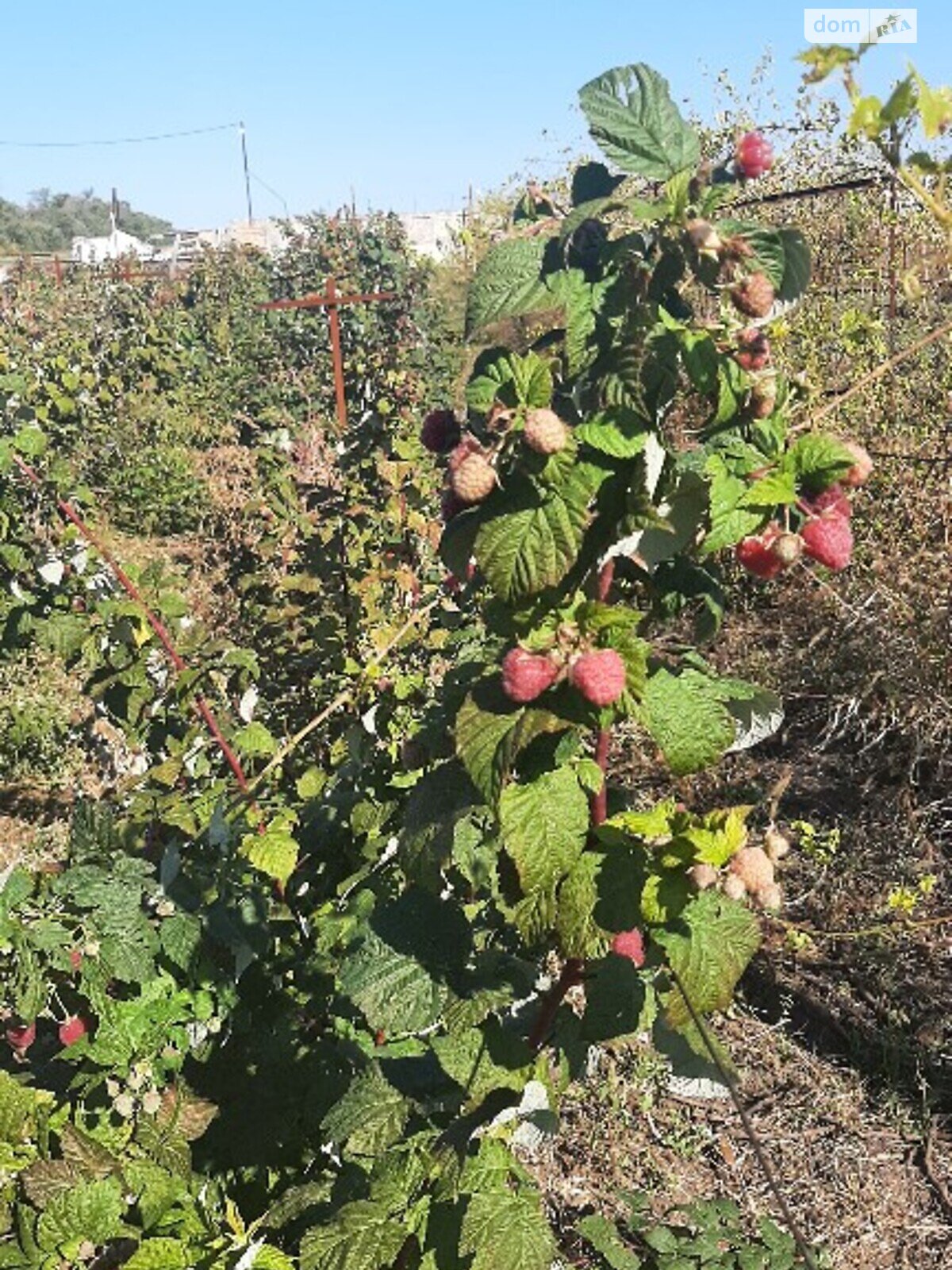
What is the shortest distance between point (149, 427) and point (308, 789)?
7.76m

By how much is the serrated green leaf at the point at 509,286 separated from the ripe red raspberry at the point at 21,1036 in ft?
4.30

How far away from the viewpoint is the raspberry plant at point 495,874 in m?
1.17

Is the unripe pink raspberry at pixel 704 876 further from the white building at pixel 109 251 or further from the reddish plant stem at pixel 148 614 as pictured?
the white building at pixel 109 251

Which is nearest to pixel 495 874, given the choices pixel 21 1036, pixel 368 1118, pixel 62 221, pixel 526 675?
pixel 368 1118

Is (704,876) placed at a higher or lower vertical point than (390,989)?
higher

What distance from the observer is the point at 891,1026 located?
2861 millimetres

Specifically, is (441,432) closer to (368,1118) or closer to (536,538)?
(536,538)

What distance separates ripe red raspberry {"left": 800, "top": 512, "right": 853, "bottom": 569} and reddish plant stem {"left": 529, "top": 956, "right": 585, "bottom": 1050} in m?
0.54

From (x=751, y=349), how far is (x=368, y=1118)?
1.00m

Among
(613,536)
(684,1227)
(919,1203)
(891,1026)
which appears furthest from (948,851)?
(613,536)

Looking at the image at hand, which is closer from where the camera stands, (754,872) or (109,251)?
(754,872)

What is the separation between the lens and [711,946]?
4.27ft

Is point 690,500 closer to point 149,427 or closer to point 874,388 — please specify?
point 874,388

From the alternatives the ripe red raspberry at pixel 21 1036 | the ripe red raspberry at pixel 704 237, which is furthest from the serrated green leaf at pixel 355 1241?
the ripe red raspberry at pixel 704 237
